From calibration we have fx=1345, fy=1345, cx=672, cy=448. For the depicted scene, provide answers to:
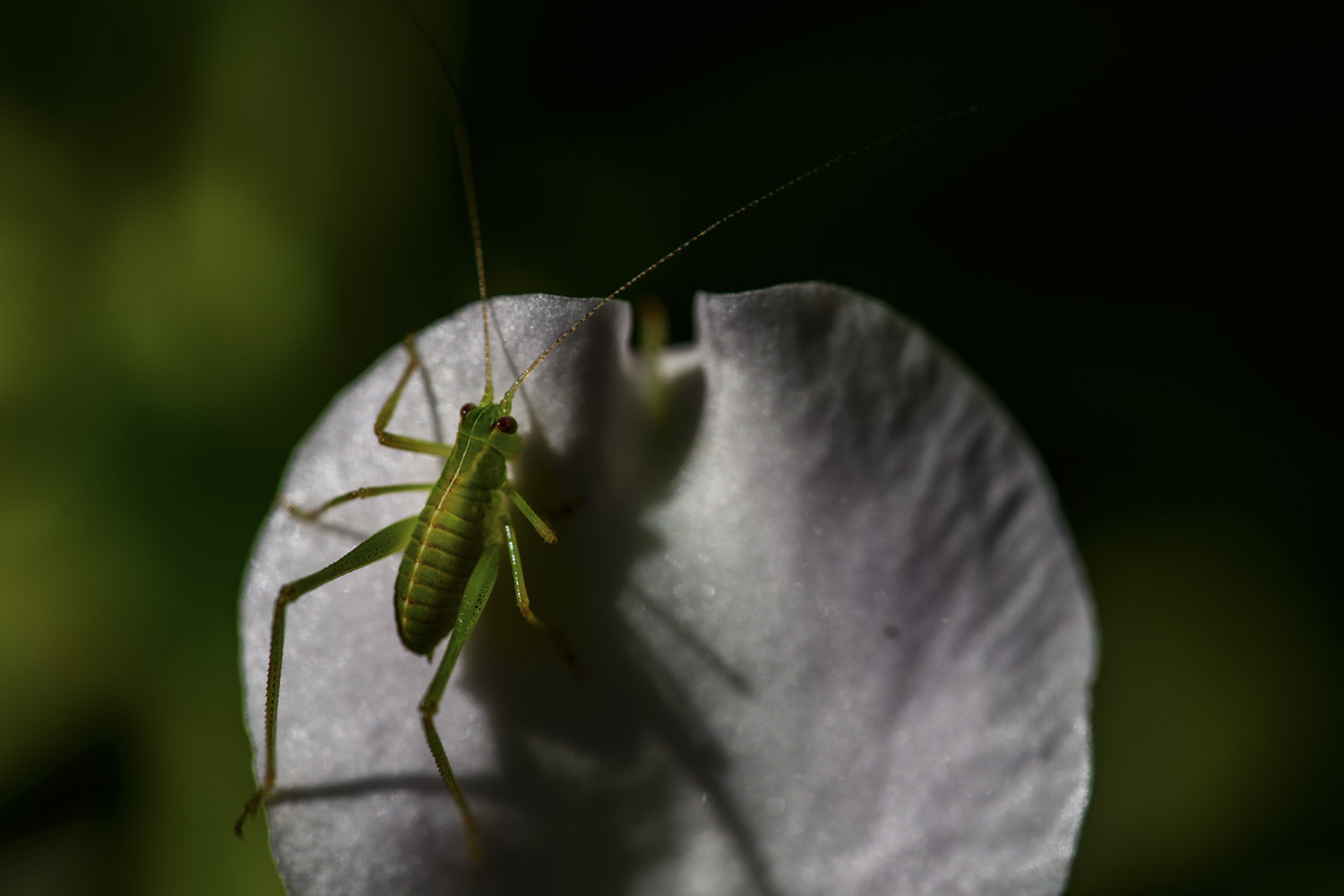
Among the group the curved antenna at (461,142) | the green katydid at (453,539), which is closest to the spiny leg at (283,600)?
the green katydid at (453,539)

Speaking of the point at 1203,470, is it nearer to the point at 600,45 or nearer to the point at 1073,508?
the point at 1073,508

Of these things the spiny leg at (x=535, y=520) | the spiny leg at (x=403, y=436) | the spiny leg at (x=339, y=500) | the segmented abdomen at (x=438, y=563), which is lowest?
the segmented abdomen at (x=438, y=563)

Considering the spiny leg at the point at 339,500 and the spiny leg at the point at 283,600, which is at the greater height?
the spiny leg at the point at 339,500

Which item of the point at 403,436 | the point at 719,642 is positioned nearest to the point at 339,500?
the point at 403,436

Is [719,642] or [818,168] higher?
[818,168]

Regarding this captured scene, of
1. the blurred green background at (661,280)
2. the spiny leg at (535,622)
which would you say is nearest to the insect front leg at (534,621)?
the spiny leg at (535,622)

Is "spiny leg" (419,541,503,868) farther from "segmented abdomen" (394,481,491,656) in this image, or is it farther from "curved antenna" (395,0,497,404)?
"curved antenna" (395,0,497,404)

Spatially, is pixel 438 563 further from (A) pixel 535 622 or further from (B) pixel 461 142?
(B) pixel 461 142

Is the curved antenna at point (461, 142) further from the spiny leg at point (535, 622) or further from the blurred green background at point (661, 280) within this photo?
the spiny leg at point (535, 622)
